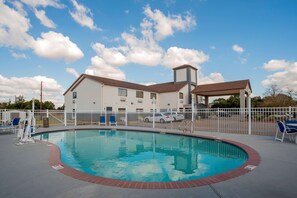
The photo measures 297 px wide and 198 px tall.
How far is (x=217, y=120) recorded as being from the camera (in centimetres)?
2172

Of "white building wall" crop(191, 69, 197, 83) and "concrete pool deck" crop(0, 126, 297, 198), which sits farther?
"white building wall" crop(191, 69, 197, 83)

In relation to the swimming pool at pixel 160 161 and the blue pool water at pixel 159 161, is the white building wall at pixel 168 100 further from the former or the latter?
the blue pool water at pixel 159 161

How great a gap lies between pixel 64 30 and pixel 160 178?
13849 millimetres

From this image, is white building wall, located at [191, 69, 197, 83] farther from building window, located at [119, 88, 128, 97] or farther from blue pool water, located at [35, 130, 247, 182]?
blue pool water, located at [35, 130, 247, 182]

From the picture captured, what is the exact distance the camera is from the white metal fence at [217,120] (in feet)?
37.8

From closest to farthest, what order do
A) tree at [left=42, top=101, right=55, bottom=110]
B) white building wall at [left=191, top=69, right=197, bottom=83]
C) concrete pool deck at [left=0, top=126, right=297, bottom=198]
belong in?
concrete pool deck at [left=0, top=126, right=297, bottom=198], white building wall at [left=191, top=69, right=197, bottom=83], tree at [left=42, top=101, right=55, bottom=110]

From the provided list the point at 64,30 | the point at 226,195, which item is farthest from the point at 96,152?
the point at 64,30

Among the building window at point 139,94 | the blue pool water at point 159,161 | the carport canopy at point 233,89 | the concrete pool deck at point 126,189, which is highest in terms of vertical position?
the carport canopy at point 233,89

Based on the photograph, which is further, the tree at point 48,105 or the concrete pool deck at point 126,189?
the tree at point 48,105

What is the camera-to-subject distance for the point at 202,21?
46.6 feet

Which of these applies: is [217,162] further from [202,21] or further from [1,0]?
[1,0]

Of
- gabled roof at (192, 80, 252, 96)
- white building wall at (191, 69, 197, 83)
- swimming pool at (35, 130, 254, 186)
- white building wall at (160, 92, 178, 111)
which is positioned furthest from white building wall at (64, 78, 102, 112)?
white building wall at (191, 69, 197, 83)

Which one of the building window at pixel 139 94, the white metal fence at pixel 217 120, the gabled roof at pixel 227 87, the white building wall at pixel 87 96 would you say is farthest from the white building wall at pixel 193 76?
the white building wall at pixel 87 96

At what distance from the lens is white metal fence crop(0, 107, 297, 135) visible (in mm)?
11516
